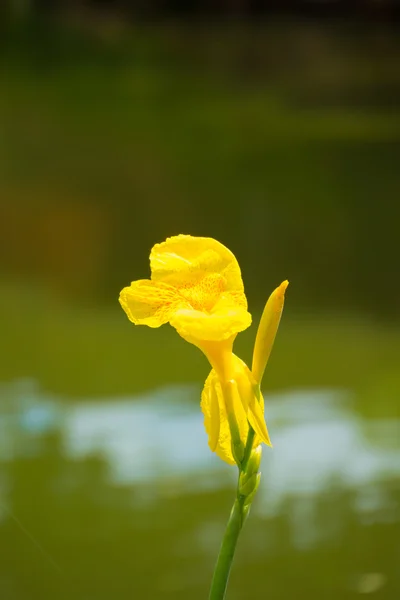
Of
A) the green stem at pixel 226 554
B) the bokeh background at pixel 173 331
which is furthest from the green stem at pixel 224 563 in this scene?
the bokeh background at pixel 173 331

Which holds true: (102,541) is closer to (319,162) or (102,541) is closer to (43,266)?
(43,266)

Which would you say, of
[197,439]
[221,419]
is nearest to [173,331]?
[197,439]

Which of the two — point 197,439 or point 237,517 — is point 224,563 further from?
point 197,439

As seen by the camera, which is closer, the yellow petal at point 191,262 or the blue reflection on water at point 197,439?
the yellow petal at point 191,262

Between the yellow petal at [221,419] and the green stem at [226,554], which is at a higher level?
the yellow petal at [221,419]

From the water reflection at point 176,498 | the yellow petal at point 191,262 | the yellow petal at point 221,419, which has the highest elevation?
the yellow petal at point 191,262

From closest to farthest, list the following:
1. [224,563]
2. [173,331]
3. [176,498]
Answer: [224,563]
[176,498]
[173,331]

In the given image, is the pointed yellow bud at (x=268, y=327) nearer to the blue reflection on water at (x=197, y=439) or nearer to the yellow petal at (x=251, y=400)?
the yellow petal at (x=251, y=400)
